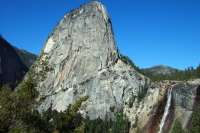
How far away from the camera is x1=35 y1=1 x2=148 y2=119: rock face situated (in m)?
89.6

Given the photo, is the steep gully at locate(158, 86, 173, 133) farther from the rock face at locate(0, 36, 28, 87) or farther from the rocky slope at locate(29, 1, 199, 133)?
the rock face at locate(0, 36, 28, 87)

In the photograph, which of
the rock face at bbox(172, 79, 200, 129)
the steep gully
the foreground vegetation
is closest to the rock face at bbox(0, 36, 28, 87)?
the steep gully

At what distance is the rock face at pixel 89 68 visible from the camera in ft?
294

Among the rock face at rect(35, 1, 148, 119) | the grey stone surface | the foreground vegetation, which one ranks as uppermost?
the rock face at rect(35, 1, 148, 119)

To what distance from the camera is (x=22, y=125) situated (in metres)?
11.5

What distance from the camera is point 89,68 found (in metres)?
98.1

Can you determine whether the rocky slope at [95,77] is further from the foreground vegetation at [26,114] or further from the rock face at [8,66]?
the foreground vegetation at [26,114]

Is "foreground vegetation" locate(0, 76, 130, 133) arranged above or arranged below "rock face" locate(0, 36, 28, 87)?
below

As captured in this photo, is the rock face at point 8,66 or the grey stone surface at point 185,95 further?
the rock face at point 8,66

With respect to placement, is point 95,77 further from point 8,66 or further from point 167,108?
point 8,66

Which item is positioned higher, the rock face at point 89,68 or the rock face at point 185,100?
the rock face at point 89,68

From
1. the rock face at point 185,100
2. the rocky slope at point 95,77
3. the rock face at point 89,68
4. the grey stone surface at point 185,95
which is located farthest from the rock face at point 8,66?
the rock face at point 185,100

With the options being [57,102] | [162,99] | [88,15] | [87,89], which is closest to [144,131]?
[162,99]

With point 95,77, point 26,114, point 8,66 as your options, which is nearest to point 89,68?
point 95,77
